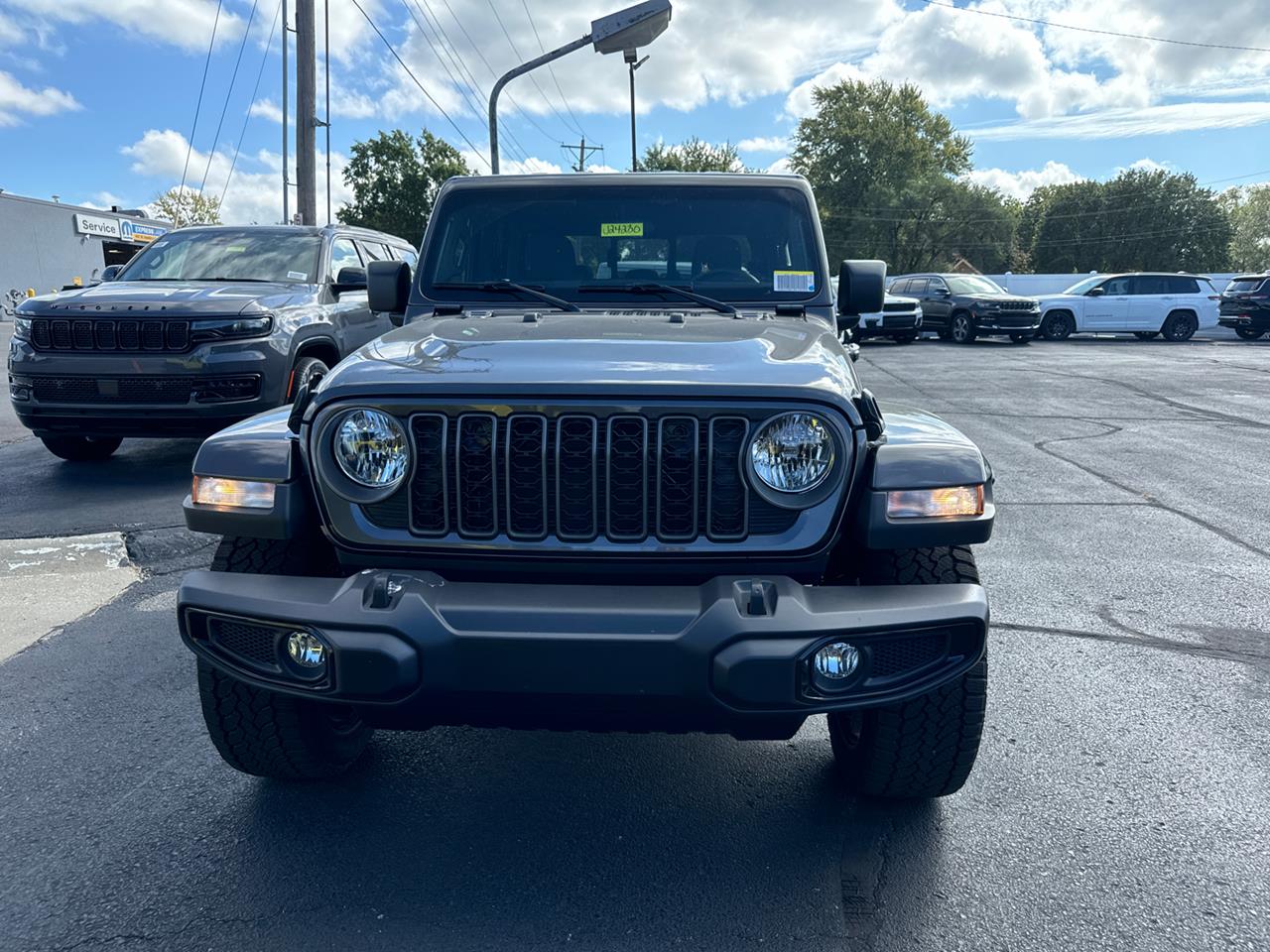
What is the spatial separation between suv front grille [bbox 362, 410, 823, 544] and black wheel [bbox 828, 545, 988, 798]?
390mm

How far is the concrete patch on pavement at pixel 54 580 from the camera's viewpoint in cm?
451

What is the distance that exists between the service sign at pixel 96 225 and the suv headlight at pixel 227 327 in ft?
150

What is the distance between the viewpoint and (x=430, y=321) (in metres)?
3.46

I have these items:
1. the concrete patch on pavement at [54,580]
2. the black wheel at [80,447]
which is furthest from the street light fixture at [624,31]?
the concrete patch on pavement at [54,580]

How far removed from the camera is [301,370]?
7.77 meters

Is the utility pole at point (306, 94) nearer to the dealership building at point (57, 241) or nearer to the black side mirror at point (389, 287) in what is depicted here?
the black side mirror at point (389, 287)

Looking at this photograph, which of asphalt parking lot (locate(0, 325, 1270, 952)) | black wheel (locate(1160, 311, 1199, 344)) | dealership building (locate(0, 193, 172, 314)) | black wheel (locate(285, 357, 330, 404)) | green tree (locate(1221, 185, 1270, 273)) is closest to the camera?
asphalt parking lot (locate(0, 325, 1270, 952))

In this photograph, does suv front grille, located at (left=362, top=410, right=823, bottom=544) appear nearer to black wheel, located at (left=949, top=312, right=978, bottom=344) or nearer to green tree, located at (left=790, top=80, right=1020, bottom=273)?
black wheel, located at (left=949, top=312, right=978, bottom=344)

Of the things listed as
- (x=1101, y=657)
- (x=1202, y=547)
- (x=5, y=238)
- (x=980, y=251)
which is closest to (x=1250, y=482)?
(x=1202, y=547)

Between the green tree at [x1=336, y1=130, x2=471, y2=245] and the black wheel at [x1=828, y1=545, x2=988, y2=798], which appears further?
the green tree at [x1=336, y1=130, x2=471, y2=245]

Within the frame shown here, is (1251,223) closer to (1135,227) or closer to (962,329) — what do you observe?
(1135,227)

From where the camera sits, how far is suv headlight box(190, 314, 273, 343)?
7066mm

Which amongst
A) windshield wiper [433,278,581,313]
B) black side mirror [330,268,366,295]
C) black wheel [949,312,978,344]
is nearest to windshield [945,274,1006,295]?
black wheel [949,312,978,344]

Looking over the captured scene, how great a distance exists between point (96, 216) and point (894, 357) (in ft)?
137
